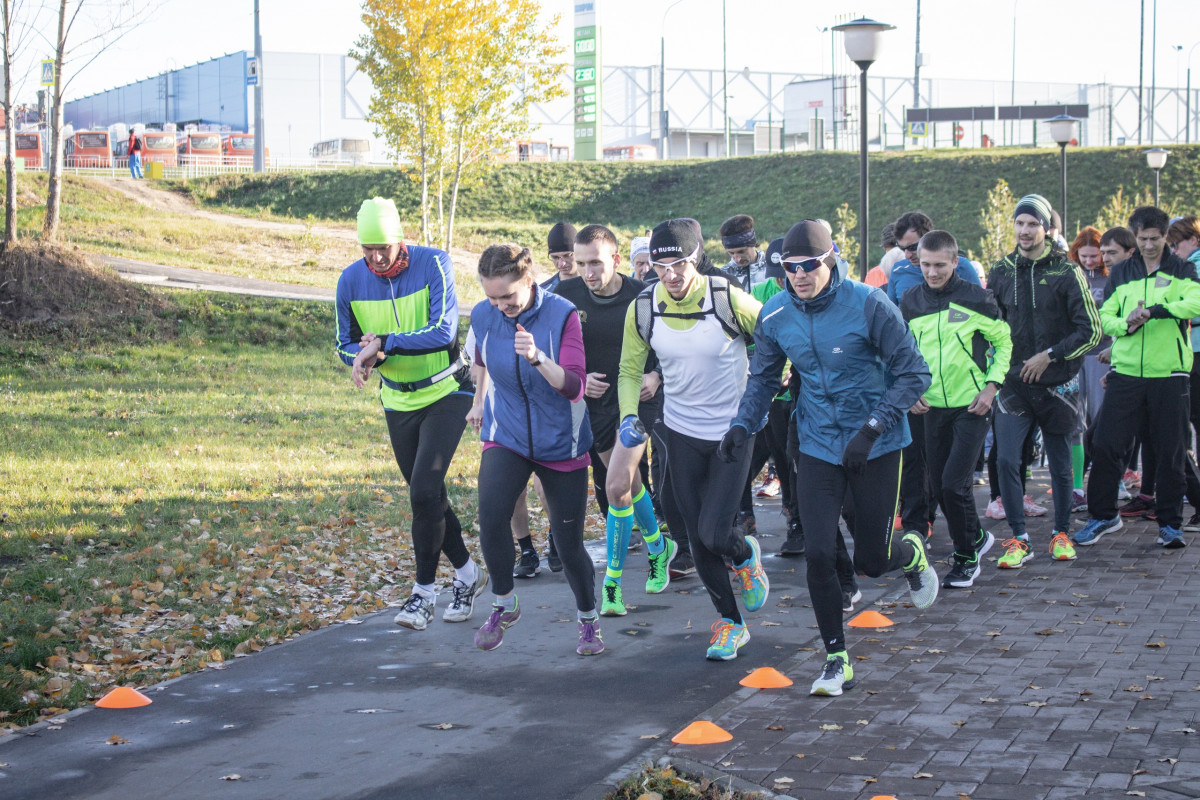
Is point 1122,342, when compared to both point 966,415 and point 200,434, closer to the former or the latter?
point 966,415

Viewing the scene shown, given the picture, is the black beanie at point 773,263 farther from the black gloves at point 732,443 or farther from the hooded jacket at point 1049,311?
the black gloves at point 732,443

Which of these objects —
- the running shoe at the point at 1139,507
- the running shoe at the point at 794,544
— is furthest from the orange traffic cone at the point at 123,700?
the running shoe at the point at 1139,507

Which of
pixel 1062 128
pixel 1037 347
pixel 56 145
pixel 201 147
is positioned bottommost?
pixel 1037 347

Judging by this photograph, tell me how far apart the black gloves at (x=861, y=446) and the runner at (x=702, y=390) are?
2.53ft

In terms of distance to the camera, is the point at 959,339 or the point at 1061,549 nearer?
the point at 959,339

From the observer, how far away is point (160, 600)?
6.80 meters

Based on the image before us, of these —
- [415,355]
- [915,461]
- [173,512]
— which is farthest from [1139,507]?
[173,512]

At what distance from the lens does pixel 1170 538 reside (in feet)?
26.2

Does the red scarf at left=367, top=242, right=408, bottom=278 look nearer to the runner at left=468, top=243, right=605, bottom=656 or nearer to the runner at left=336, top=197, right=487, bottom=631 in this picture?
the runner at left=336, top=197, right=487, bottom=631

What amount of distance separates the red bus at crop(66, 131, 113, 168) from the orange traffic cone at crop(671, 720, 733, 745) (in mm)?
47306

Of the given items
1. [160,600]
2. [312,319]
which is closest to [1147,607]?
[160,600]

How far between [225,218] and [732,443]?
108ft

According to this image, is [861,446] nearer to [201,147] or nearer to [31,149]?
[31,149]

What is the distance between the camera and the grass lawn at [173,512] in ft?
20.1
